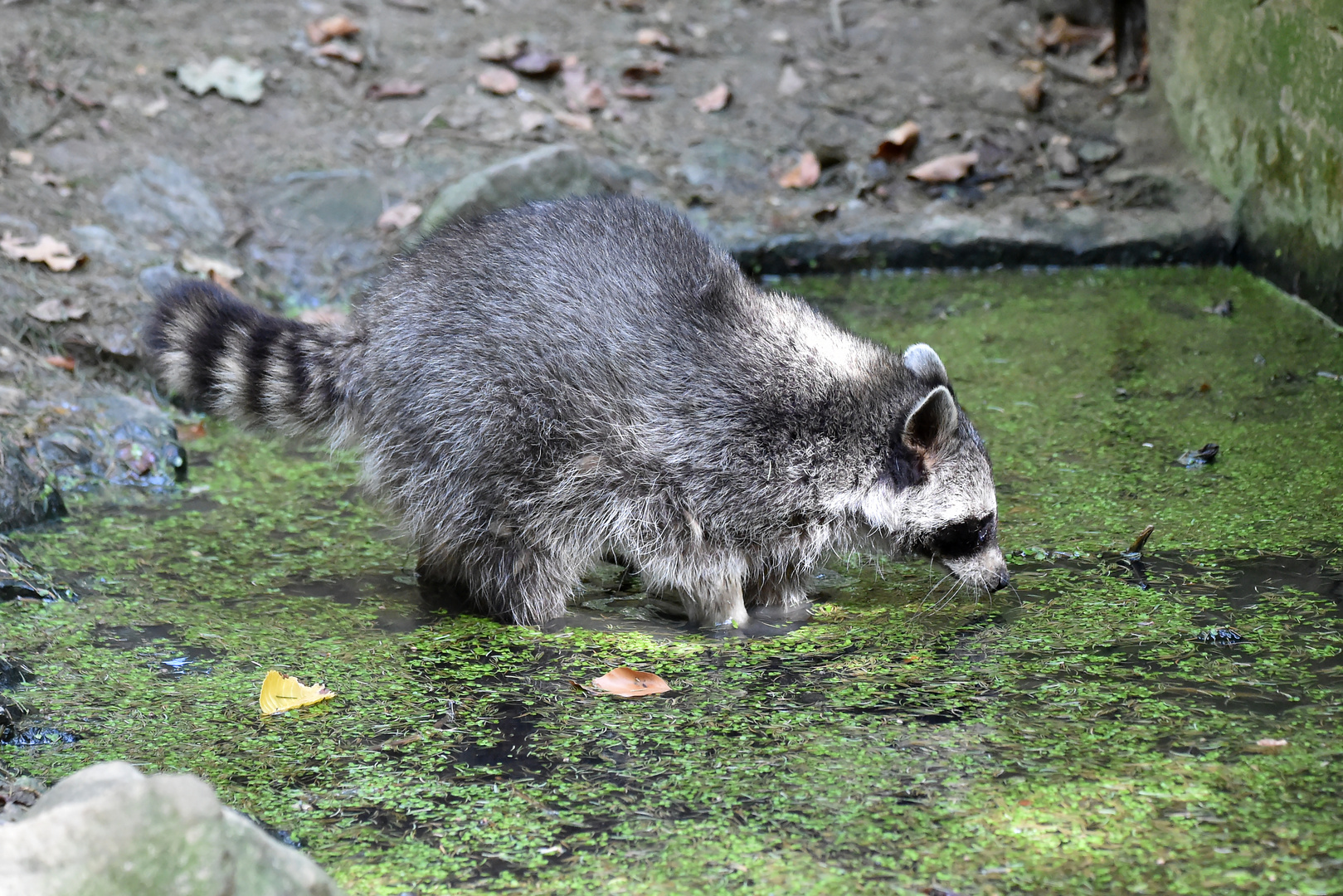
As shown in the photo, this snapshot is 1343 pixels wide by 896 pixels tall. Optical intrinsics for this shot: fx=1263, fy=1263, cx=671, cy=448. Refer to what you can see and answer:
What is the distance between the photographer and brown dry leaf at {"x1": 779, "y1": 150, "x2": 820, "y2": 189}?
6.91m

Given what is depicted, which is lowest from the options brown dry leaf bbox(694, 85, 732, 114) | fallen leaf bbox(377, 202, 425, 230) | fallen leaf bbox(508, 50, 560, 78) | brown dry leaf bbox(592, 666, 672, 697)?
brown dry leaf bbox(592, 666, 672, 697)

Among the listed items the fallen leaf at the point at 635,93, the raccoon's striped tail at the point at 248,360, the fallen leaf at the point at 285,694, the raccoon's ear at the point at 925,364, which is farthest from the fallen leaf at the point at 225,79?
the fallen leaf at the point at 285,694

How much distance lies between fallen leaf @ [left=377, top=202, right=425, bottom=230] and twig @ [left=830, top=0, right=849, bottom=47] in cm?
301

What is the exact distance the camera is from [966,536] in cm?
369

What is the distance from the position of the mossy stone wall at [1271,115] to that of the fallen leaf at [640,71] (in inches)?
111

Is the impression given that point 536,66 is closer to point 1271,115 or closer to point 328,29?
point 328,29

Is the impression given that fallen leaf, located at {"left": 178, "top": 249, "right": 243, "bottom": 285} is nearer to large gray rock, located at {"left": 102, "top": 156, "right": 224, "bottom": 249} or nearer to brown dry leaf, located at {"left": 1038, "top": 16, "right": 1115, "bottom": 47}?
large gray rock, located at {"left": 102, "top": 156, "right": 224, "bottom": 249}

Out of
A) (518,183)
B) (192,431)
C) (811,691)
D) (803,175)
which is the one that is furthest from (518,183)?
(811,691)

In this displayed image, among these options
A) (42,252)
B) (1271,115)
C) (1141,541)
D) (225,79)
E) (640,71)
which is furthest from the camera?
(640,71)

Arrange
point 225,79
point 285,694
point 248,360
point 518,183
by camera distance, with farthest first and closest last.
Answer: point 225,79 → point 518,183 → point 248,360 → point 285,694

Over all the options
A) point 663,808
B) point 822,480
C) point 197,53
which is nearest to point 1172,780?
point 663,808

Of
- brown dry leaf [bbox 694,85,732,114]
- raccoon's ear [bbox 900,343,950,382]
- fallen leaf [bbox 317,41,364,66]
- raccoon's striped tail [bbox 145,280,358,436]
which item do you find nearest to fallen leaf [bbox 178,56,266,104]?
fallen leaf [bbox 317,41,364,66]

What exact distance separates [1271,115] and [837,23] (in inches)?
120

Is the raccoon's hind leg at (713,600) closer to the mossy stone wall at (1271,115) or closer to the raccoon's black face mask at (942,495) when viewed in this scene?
the raccoon's black face mask at (942,495)
